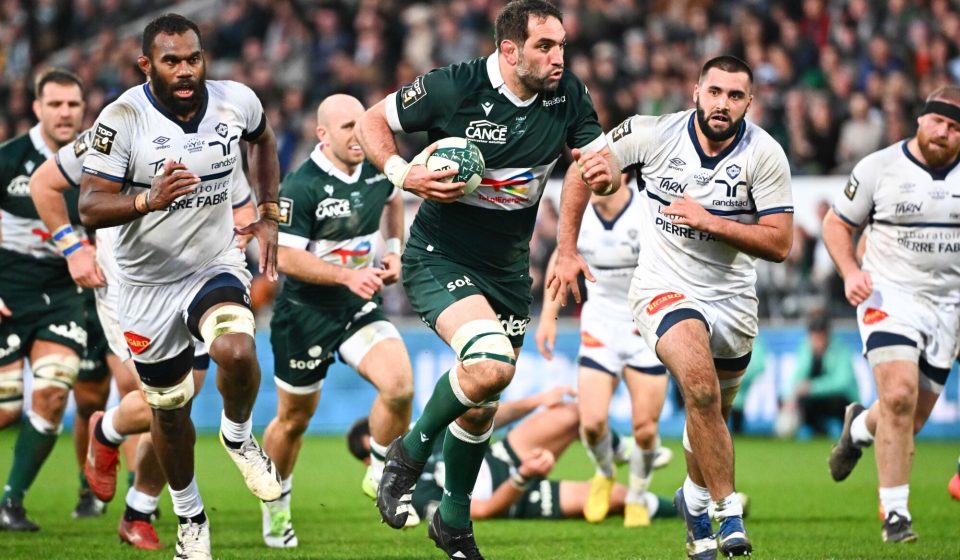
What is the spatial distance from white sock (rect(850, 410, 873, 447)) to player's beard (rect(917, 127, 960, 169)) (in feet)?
6.62

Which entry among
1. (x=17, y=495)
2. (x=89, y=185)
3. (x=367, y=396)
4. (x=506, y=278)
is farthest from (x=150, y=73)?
(x=367, y=396)

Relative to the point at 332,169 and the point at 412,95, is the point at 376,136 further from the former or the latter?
the point at 332,169

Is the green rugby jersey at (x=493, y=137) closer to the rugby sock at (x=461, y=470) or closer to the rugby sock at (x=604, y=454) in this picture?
the rugby sock at (x=461, y=470)

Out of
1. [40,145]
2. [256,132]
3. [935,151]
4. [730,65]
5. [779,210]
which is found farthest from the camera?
[40,145]

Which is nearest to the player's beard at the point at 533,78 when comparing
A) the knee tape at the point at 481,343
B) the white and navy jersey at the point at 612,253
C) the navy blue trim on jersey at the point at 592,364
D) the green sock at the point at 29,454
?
the knee tape at the point at 481,343

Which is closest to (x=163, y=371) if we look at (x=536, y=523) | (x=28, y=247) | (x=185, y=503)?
(x=185, y=503)

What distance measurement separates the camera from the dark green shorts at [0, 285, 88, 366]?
10.8m

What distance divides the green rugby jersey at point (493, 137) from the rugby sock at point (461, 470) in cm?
102

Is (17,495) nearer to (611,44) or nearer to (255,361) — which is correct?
(255,361)

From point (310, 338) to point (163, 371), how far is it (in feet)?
6.80

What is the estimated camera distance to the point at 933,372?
388 inches

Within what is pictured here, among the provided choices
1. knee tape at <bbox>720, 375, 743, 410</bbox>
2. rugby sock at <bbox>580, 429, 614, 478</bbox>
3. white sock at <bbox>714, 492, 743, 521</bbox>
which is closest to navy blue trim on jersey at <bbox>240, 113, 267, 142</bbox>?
knee tape at <bbox>720, 375, 743, 410</bbox>

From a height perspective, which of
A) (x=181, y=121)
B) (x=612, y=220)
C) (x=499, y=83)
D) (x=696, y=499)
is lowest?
(x=696, y=499)

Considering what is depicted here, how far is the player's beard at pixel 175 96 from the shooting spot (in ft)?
25.4
